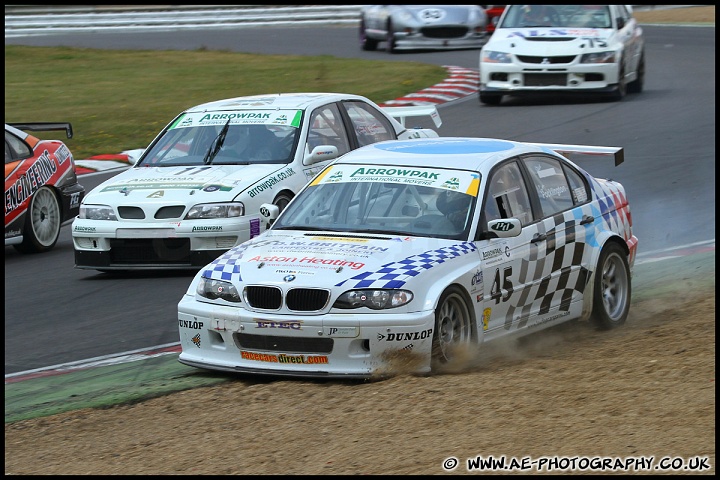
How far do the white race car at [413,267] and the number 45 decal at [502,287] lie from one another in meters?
0.01

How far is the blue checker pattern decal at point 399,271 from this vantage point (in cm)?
686

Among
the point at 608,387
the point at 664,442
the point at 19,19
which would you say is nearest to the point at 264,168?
the point at 608,387

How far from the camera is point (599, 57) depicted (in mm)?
18703

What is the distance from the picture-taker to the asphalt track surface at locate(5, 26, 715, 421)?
784cm

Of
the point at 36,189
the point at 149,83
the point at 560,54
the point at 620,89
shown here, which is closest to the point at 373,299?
the point at 36,189

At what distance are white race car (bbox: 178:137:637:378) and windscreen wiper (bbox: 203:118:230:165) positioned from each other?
2733 mm

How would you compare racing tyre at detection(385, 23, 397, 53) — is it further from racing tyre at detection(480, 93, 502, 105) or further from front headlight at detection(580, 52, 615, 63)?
front headlight at detection(580, 52, 615, 63)

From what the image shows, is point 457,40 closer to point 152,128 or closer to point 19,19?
point 152,128

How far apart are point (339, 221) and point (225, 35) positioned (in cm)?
2977

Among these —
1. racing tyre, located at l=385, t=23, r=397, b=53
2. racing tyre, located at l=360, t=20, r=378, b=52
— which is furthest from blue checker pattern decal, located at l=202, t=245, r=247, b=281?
racing tyre, located at l=360, t=20, r=378, b=52

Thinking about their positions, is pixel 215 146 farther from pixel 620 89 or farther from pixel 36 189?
pixel 620 89

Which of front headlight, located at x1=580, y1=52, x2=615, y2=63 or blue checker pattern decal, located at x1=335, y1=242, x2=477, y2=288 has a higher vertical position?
blue checker pattern decal, located at x1=335, y1=242, x2=477, y2=288

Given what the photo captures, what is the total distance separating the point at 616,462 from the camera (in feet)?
16.3

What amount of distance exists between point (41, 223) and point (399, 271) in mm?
5978
